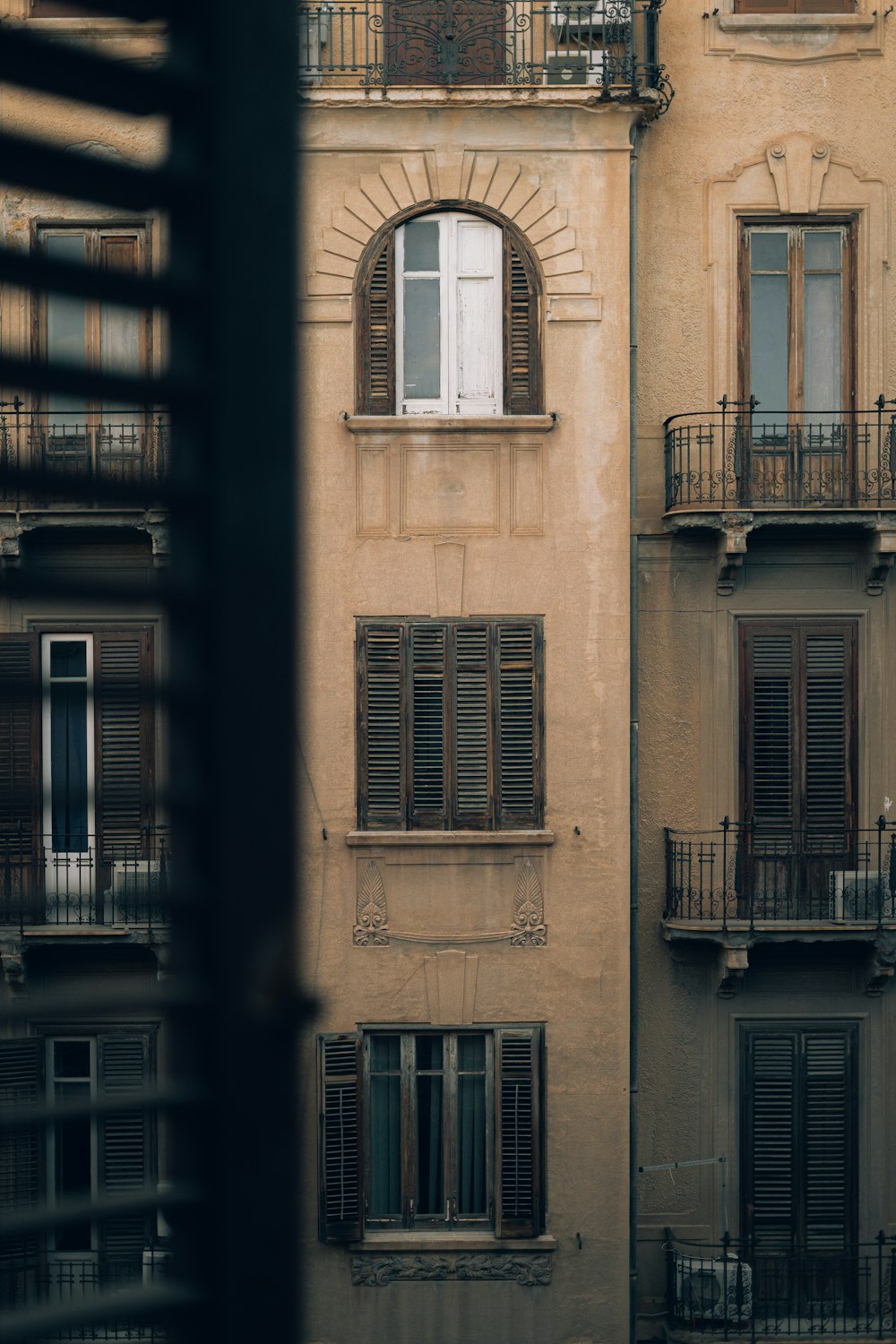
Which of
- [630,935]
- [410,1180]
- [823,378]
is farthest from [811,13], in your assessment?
[410,1180]

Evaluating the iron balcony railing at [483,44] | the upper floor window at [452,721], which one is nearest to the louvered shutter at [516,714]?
the upper floor window at [452,721]

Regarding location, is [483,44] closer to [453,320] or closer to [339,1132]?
[453,320]

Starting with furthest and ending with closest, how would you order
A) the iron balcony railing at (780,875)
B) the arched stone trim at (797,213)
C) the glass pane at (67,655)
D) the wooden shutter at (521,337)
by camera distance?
the arched stone trim at (797,213)
the glass pane at (67,655)
the iron balcony railing at (780,875)
the wooden shutter at (521,337)

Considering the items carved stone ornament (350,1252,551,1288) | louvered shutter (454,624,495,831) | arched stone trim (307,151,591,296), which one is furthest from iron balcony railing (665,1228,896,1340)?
arched stone trim (307,151,591,296)

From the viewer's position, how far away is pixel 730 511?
15.1 m

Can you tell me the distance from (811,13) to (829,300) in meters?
2.60

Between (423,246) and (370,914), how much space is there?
5823 millimetres

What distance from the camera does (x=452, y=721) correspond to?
15.2m

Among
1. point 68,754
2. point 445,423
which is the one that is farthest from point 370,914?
point 445,423

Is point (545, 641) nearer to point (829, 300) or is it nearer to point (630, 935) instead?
point (630, 935)

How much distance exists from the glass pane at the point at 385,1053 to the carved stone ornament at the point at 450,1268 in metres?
1.58

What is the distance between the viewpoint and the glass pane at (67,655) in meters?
15.5

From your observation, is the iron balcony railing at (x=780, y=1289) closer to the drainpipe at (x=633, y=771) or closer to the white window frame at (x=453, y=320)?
the drainpipe at (x=633, y=771)

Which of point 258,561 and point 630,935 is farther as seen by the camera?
point 630,935
